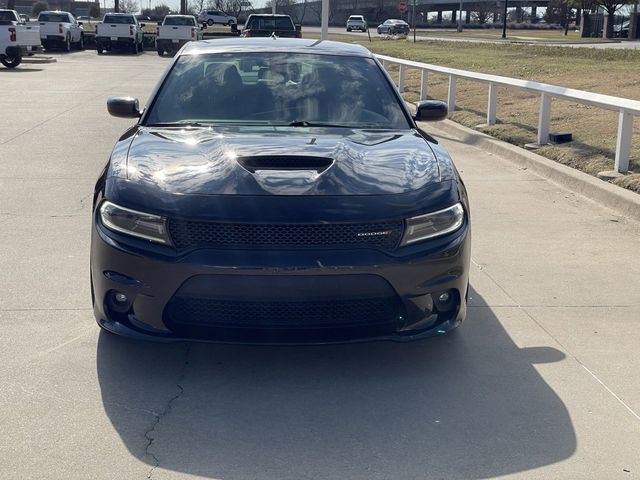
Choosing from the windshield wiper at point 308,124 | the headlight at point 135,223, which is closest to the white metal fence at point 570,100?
the windshield wiper at point 308,124

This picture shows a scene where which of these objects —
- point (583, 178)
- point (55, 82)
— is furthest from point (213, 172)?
point (55, 82)

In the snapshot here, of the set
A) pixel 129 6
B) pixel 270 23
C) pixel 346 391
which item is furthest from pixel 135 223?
pixel 129 6

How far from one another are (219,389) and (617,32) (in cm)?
7256

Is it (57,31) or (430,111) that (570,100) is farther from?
(57,31)

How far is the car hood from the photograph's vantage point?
14.2ft

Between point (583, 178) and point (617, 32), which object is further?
point (617, 32)

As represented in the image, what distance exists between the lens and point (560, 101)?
49.3ft

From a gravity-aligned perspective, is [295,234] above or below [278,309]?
above

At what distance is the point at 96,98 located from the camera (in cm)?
1923

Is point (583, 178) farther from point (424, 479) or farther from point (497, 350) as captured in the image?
point (424, 479)

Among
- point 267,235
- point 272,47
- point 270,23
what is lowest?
point 267,235

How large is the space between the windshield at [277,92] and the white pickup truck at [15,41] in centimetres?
2414

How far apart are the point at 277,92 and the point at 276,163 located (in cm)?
142

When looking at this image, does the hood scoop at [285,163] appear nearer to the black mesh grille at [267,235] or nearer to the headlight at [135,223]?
the black mesh grille at [267,235]
